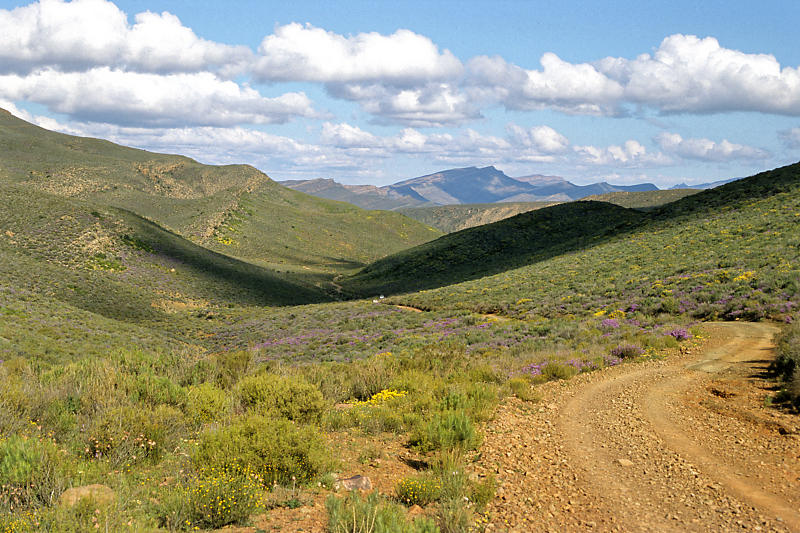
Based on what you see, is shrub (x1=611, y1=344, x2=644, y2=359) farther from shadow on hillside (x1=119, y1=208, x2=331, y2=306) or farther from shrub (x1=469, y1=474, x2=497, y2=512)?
shadow on hillside (x1=119, y1=208, x2=331, y2=306)

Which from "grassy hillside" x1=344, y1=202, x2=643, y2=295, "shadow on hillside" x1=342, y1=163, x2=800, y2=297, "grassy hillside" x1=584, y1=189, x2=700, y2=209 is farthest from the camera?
"grassy hillside" x1=584, y1=189, x2=700, y2=209

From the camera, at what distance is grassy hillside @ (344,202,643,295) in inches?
2290

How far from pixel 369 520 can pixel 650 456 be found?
4.96 m

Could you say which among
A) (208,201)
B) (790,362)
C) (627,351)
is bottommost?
(627,351)

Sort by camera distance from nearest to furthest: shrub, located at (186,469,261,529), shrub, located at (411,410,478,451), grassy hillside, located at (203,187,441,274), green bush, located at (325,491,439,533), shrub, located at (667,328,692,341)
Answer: green bush, located at (325,491,439,533), shrub, located at (186,469,261,529), shrub, located at (411,410,478,451), shrub, located at (667,328,692,341), grassy hillside, located at (203,187,441,274)

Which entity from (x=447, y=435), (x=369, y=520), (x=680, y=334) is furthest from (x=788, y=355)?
(x=369, y=520)

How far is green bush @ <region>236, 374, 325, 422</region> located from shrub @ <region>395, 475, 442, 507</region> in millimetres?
2791

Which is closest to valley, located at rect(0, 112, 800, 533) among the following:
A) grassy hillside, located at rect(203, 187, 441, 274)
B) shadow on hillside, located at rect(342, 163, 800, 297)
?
shadow on hillside, located at rect(342, 163, 800, 297)

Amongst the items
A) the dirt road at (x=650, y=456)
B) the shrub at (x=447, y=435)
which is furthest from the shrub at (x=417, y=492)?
the shrub at (x=447, y=435)

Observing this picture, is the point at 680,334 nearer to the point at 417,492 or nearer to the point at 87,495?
the point at 417,492

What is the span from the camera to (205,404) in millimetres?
7922

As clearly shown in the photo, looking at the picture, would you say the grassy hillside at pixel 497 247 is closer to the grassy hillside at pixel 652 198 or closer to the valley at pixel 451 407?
the valley at pixel 451 407

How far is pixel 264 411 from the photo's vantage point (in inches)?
303

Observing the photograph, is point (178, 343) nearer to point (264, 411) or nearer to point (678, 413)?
point (264, 411)
